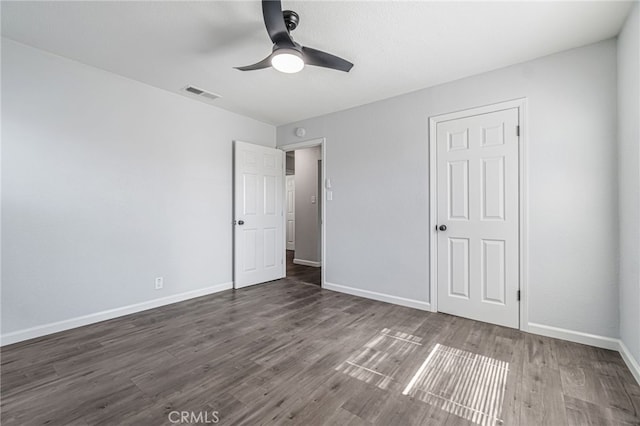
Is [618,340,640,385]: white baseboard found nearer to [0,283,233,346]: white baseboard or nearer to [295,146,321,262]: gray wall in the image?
[0,283,233,346]: white baseboard

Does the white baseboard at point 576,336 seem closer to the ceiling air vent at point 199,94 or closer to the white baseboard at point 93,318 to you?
the white baseboard at point 93,318

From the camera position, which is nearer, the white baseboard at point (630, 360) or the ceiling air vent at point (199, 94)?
the white baseboard at point (630, 360)

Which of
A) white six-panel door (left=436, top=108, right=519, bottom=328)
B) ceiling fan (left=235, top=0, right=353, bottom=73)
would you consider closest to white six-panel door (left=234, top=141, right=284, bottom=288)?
ceiling fan (left=235, top=0, right=353, bottom=73)

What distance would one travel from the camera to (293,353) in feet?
7.48

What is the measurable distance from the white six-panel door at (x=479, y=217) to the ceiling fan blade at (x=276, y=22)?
80.2 inches

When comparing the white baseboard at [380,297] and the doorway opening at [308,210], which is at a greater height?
the doorway opening at [308,210]

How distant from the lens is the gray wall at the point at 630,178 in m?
1.92

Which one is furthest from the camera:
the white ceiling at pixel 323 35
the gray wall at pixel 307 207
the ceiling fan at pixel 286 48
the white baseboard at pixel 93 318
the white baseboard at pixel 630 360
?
the gray wall at pixel 307 207

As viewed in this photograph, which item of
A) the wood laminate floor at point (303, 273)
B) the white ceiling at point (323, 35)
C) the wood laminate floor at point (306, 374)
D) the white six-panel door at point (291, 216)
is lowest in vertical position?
the wood laminate floor at point (306, 374)

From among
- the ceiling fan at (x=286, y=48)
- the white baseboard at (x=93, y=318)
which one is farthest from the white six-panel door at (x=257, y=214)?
the ceiling fan at (x=286, y=48)

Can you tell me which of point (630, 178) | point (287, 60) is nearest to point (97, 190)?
point (287, 60)

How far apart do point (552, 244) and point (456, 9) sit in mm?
2146

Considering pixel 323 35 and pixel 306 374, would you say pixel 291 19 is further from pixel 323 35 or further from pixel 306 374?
pixel 306 374

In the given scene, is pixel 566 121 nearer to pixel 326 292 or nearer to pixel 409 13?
pixel 409 13
